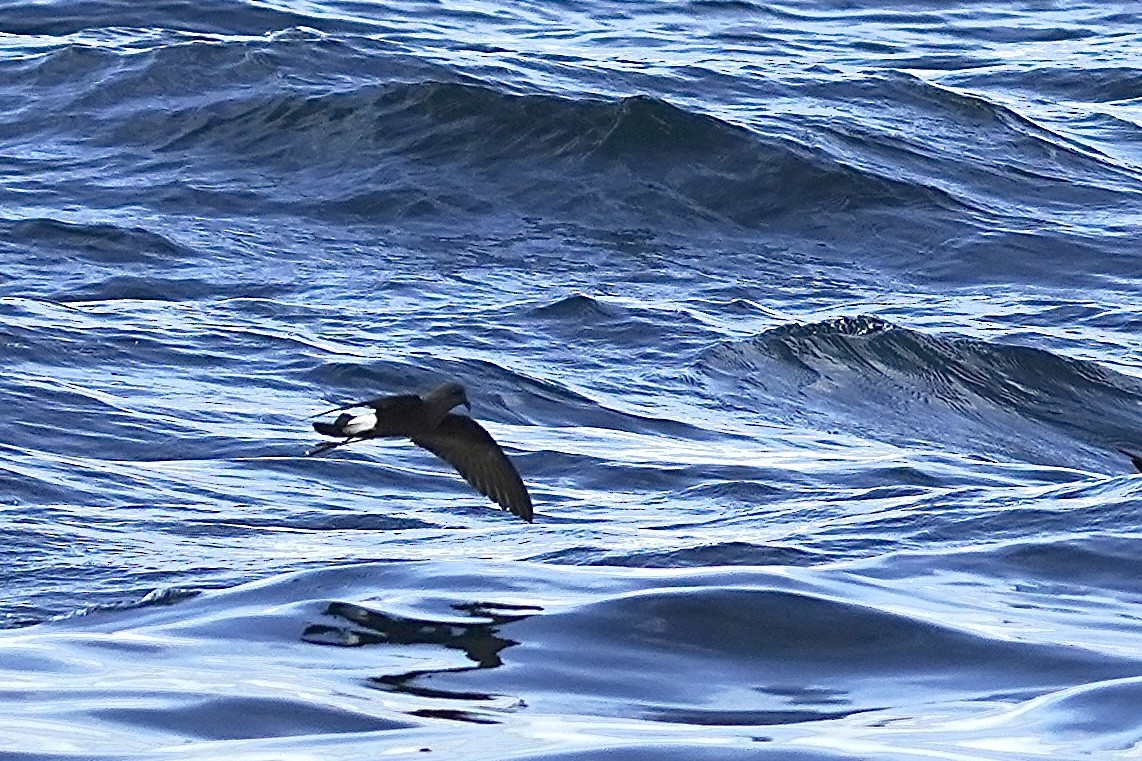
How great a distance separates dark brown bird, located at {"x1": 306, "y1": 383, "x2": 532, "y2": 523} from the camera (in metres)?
7.23

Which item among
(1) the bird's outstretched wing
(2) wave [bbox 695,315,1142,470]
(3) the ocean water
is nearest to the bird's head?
(1) the bird's outstretched wing

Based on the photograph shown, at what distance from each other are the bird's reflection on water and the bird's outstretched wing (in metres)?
1.45

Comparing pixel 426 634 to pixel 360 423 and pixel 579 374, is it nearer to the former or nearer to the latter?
pixel 360 423

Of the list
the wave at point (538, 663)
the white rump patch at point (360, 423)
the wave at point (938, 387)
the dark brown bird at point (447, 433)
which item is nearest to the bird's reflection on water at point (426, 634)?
the wave at point (538, 663)

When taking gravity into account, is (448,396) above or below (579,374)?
above

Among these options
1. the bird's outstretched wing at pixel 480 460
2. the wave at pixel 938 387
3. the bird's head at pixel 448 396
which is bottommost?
the wave at pixel 938 387

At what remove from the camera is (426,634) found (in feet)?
20.5

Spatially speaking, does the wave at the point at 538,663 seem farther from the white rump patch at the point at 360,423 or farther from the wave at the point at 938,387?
the wave at the point at 938,387

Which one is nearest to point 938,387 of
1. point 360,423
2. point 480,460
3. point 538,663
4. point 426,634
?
point 480,460

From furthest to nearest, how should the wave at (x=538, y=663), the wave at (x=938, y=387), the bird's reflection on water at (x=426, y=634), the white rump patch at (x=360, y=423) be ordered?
the wave at (x=938, y=387)
the white rump patch at (x=360, y=423)
the bird's reflection on water at (x=426, y=634)
the wave at (x=538, y=663)

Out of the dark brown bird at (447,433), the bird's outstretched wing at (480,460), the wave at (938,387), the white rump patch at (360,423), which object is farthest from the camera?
the wave at (938,387)

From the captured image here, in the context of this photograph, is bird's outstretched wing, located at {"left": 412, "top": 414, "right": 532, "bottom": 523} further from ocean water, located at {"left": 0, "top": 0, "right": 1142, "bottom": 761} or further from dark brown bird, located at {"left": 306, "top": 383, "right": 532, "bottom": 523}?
ocean water, located at {"left": 0, "top": 0, "right": 1142, "bottom": 761}

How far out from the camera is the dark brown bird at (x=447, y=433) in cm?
723

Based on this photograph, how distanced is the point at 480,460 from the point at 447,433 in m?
0.20
